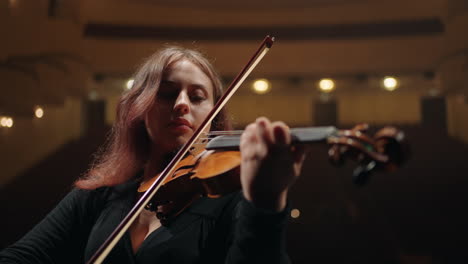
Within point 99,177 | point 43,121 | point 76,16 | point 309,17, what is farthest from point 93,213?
point 309,17

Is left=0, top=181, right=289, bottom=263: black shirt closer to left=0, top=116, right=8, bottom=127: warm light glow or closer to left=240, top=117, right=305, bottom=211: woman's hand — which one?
left=240, top=117, right=305, bottom=211: woman's hand

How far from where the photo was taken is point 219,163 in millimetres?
659

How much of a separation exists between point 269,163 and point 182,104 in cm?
33

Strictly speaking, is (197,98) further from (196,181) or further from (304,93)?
(304,93)

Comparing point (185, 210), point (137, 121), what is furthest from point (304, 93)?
point (185, 210)

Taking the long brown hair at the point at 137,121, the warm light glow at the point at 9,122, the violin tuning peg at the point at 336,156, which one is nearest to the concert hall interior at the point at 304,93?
the warm light glow at the point at 9,122

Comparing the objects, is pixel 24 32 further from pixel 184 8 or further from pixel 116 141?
pixel 116 141

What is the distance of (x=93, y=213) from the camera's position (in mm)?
842

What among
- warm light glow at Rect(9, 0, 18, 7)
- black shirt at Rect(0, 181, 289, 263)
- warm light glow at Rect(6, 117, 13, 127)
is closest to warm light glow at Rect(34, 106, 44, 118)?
warm light glow at Rect(6, 117, 13, 127)

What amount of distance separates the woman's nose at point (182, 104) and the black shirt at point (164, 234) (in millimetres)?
187

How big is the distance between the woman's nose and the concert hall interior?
2.25 m

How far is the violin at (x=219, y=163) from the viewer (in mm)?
540

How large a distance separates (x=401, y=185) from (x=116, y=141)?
134 inches

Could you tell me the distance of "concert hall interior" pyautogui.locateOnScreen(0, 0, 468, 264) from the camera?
317 cm
